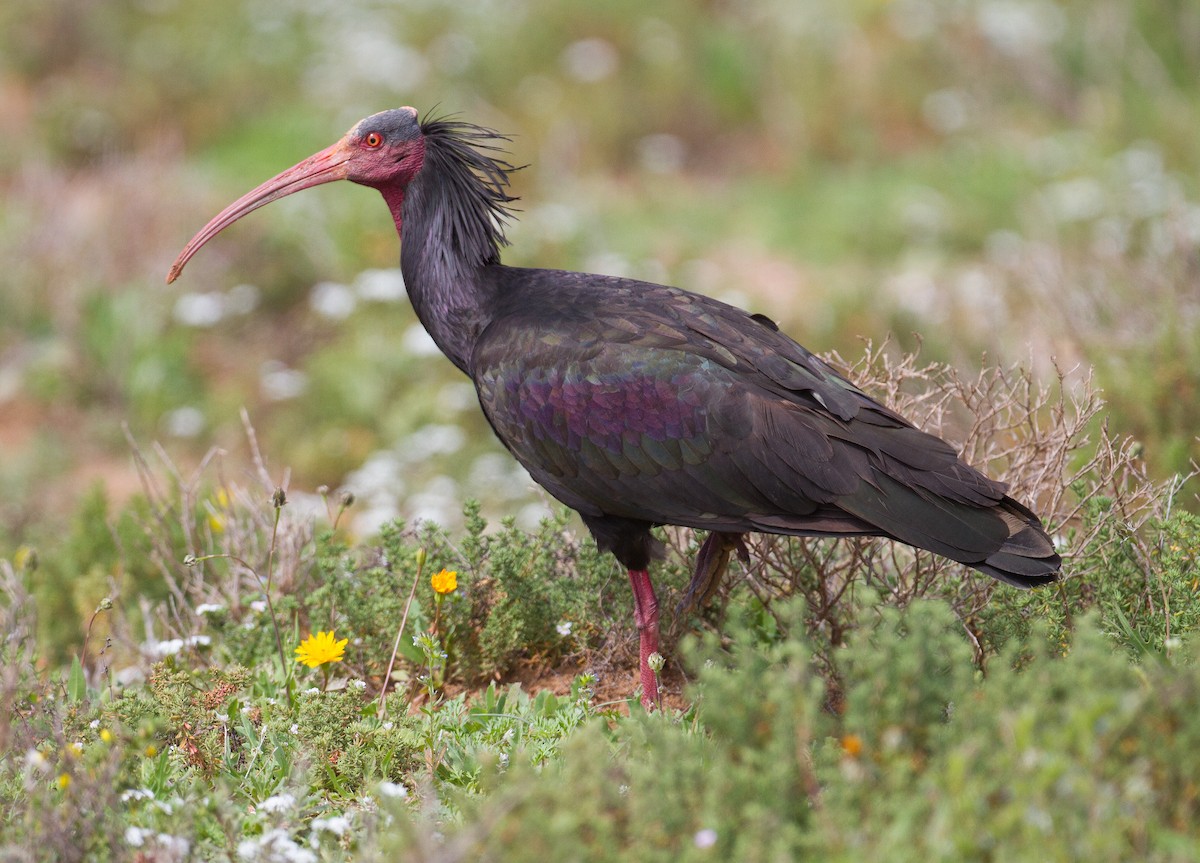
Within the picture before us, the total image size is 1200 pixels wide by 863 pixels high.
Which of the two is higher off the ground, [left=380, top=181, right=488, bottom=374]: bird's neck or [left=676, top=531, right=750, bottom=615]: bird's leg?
[left=380, top=181, right=488, bottom=374]: bird's neck

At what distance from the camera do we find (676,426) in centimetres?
403

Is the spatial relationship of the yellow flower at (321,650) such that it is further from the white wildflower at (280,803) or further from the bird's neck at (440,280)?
the bird's neck at (440,280)

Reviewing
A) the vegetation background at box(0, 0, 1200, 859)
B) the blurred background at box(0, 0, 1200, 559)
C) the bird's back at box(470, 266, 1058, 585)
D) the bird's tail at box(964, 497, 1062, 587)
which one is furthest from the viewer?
the blurred background at box(0, 0, 1200, 559)

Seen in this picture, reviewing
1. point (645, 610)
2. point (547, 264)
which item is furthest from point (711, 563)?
point (547, 264)

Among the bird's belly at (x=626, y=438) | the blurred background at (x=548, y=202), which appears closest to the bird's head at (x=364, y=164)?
the bird's belly at (x=626, y=438)

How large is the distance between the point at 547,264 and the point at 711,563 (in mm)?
5583

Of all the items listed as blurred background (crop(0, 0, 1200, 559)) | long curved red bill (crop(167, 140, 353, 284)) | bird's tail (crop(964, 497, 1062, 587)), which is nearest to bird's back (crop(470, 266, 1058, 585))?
bird's tail (crop(964, 497, 1062, 587))

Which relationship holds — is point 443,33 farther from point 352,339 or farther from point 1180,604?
point 1180,604

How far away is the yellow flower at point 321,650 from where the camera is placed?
4109mm

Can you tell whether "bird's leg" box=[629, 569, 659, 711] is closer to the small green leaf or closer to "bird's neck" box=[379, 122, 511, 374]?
"bird's neck" box=[379, 122, 511, 374]

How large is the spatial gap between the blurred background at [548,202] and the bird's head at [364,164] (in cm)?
211

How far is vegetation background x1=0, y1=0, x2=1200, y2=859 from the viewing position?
11.7ft

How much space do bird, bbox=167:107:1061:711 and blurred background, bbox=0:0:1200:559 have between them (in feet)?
6.33

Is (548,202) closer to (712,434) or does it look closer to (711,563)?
(711,563)
